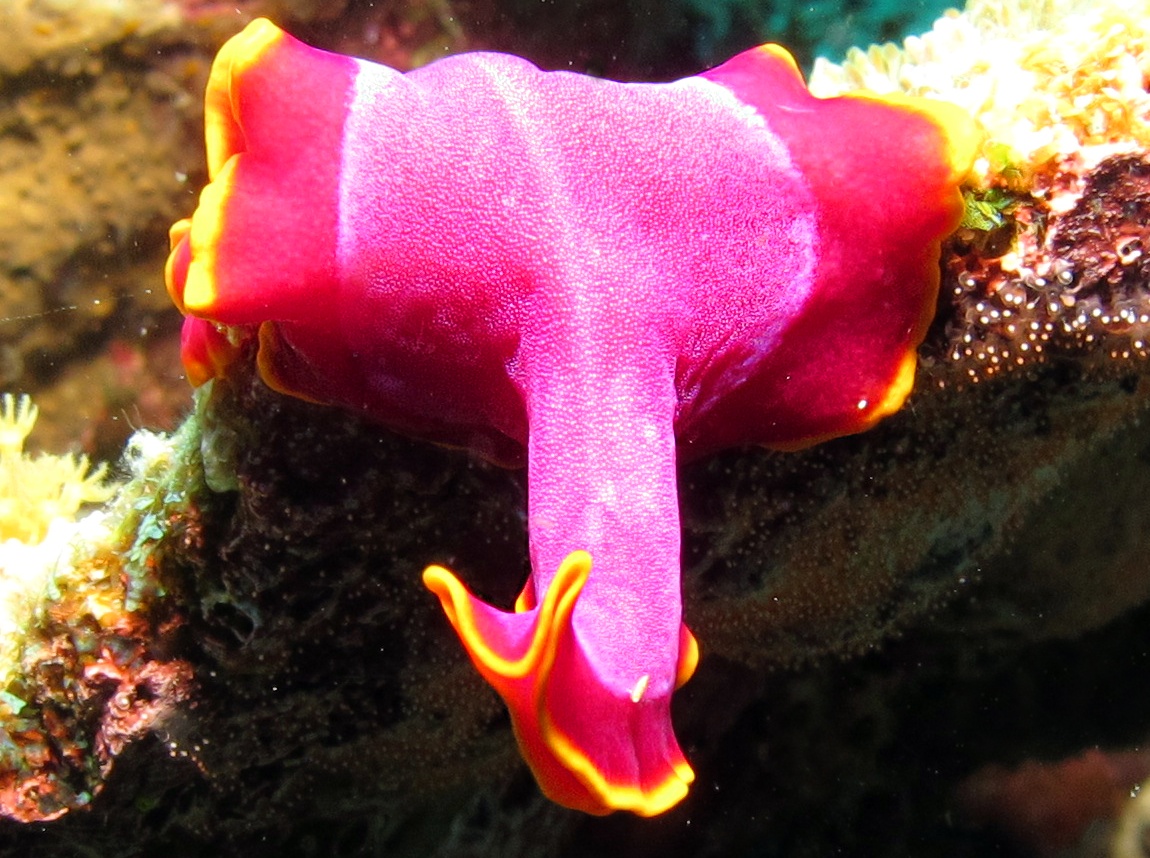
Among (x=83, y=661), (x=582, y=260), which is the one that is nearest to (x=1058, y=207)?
(x=582, y=260)

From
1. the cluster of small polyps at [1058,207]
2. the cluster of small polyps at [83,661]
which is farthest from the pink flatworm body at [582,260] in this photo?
the cluster of small polyps at [83,661]

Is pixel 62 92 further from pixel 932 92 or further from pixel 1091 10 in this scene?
pixel 1091 10

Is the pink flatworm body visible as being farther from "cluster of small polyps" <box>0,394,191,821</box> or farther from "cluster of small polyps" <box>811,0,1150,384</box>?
"cluster of small polyps" <box>0,394,191,821</box>

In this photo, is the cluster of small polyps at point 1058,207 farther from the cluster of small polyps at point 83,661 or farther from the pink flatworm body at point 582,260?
the cluster of small polyps at point 83,661

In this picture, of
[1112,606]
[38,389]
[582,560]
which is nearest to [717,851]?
[1112,606]

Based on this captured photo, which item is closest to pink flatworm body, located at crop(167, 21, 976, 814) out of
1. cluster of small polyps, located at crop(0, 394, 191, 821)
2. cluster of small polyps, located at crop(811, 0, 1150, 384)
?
cluster of small polyps, located at crop(811, 0, 1150, 384)
